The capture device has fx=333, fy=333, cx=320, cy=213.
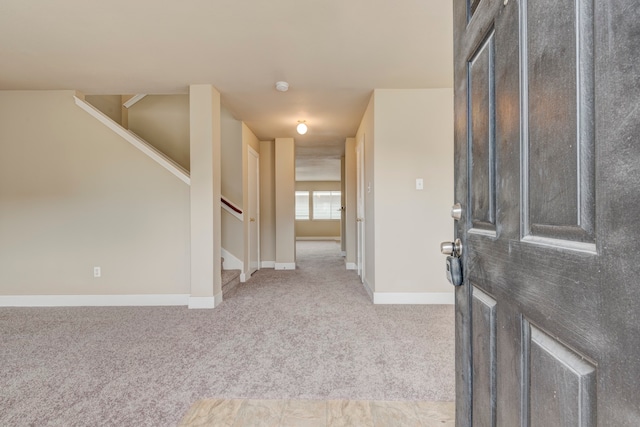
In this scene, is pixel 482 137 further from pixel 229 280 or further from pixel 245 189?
pixel 245 189

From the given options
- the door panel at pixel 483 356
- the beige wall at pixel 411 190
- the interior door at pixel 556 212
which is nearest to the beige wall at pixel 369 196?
the beige wall at pixel 411 190

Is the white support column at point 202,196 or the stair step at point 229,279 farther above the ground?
the white support column at point 202,196

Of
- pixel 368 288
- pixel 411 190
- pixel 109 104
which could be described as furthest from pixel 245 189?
pixel 411 190

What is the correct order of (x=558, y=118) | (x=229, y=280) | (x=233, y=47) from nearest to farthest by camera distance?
(x=558, y=118)
(x=233, y=47)
(x=229, y=280)

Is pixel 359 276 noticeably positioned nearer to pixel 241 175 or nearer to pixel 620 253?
pixel 241 175

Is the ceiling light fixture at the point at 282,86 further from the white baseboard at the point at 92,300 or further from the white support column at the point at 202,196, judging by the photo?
the white baseboard at the point at 92,300

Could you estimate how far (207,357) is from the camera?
2.25 m

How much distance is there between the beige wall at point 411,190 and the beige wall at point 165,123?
2.76 metres

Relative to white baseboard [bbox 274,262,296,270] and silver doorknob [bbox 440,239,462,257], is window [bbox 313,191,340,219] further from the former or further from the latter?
silver doorknob [bbox 440,239,462,257]

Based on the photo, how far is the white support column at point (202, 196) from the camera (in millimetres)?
3443

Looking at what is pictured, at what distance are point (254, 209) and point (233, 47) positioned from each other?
10.3ft

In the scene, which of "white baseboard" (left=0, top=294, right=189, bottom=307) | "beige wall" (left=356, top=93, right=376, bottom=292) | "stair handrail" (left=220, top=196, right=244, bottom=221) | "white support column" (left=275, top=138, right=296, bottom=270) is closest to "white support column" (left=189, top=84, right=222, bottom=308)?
"white baseboard" (left=0, top=294, right=189, bottom=307)

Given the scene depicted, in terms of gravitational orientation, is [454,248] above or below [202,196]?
below

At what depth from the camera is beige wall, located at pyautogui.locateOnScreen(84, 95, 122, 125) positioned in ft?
13.6
